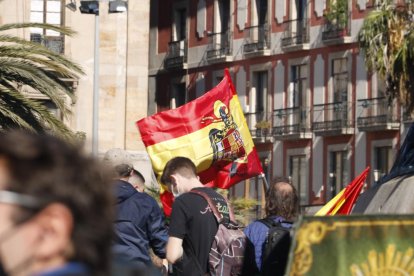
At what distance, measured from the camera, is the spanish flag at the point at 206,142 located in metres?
17.8

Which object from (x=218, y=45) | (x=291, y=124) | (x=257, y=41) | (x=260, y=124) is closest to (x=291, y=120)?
(x=291, y=124)

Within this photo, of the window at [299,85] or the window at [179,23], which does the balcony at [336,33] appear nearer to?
the window at [299,85]

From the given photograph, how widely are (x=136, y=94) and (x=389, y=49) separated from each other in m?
13.6

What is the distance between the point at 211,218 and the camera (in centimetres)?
1023

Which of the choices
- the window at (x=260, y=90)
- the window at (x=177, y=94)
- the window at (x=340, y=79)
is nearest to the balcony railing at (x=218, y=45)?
the window at (x=260, y=90)

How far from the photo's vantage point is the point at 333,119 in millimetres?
51500

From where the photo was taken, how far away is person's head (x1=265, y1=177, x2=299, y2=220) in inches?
395

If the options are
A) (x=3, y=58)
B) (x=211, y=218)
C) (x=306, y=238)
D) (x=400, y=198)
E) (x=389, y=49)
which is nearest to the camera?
(x=306, y=238)

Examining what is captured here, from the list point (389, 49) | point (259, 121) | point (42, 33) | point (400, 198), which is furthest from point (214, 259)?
point (259, 121)

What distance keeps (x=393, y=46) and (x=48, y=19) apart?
14.8 meters

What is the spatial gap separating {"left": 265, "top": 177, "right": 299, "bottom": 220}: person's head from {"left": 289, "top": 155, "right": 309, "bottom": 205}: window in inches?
1703

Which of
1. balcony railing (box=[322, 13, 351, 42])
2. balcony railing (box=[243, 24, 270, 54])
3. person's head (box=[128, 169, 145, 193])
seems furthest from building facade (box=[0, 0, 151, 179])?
person's head (box=[128, 169, 145, 193])

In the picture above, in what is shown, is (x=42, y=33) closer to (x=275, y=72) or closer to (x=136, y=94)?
(x=136, y=94)

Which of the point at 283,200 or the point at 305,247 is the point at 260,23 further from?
the point at 305,247
